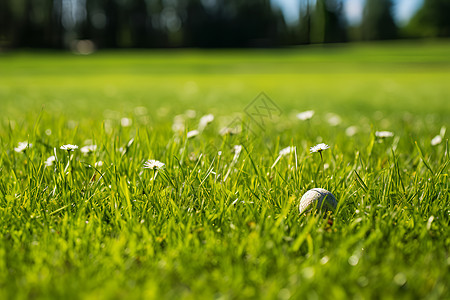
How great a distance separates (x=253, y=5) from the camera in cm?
5600

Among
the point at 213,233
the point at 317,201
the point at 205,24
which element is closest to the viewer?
the point at 213,233

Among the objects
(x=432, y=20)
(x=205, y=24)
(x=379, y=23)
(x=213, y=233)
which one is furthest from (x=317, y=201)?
(x=432, y=20)

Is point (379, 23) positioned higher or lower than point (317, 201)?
higher

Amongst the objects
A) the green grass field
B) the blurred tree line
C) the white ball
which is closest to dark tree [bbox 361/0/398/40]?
the blurred tree line

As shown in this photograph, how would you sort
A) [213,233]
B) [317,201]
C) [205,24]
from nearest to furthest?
1. [213,233]
2. [317,201]
3. [205,24]

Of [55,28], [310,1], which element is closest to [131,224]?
[310,1]

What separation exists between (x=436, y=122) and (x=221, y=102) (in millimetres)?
3237

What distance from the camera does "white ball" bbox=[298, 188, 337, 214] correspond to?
5.39 feet

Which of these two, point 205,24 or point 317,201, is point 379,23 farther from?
point 317,201

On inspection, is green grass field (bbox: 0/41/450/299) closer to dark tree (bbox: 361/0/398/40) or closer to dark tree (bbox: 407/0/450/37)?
dark tree (bbox: 361/0/398/40)

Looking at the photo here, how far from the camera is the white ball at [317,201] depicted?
164cm

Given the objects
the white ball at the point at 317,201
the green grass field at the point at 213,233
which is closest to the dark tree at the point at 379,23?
the green grass field at the point at 213,233

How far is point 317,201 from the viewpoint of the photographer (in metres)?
1.63

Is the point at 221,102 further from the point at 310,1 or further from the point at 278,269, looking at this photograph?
the point at 278,269
